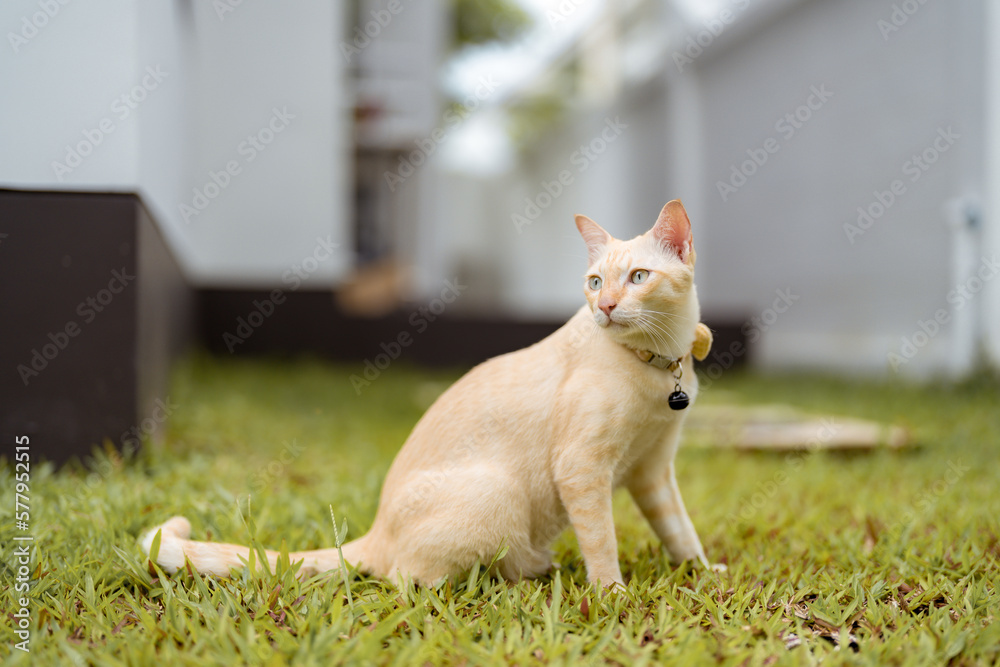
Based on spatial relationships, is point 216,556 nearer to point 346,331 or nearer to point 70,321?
point 70,321

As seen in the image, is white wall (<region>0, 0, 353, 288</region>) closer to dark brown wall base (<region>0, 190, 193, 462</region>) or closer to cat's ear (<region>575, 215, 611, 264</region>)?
dark brown wall base (<region>0, 190, 193, 462</region>)

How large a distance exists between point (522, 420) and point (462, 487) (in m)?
0.22

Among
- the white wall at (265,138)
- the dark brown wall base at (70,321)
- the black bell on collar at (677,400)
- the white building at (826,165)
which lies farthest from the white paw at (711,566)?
the white wall at (265,138)

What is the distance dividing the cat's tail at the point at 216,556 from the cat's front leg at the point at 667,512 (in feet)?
2.54

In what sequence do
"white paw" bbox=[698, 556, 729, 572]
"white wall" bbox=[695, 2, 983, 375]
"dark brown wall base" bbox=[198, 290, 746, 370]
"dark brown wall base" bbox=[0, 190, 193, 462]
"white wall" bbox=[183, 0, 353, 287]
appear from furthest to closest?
"dark brown wall base" bbox=[198, 290, 746, 370] < "white wall" bbox=[183, 0, 353, 287] < "white wall" bbox=[695, 2, 983, 375] < "dark brown wall base" bbox=[0, 190, 193, 462] < "white paw" bbox=[698, 556, 729, 572]

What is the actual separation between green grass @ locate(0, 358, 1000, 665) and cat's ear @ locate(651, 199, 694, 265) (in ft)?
2.70

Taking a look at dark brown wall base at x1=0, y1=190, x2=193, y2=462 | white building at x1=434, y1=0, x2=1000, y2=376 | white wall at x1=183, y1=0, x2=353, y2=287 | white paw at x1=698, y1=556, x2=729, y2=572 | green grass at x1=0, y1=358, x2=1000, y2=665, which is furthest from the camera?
white wall at x1=183, y1=0, x2=353, y2=287

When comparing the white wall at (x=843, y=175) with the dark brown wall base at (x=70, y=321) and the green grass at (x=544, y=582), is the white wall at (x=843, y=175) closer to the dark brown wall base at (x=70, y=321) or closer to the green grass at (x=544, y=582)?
the green grass at (x=544, y=582)

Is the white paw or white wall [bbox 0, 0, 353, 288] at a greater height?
white wall [bbox 0, 0, 353, 288]

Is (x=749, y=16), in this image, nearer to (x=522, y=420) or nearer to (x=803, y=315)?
(x=803, y=315)

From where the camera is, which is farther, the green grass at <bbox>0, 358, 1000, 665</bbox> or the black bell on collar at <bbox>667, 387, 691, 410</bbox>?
the black bell on collar at <bbox>667, 387, 691, 410</bbox>

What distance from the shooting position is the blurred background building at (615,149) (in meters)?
2.88

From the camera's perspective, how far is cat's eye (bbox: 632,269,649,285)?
1.71 metres

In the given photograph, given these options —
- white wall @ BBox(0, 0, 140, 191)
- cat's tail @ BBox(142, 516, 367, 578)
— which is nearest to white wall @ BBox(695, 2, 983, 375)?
cat's tail @ BBox(142, 516, 367, 578)
